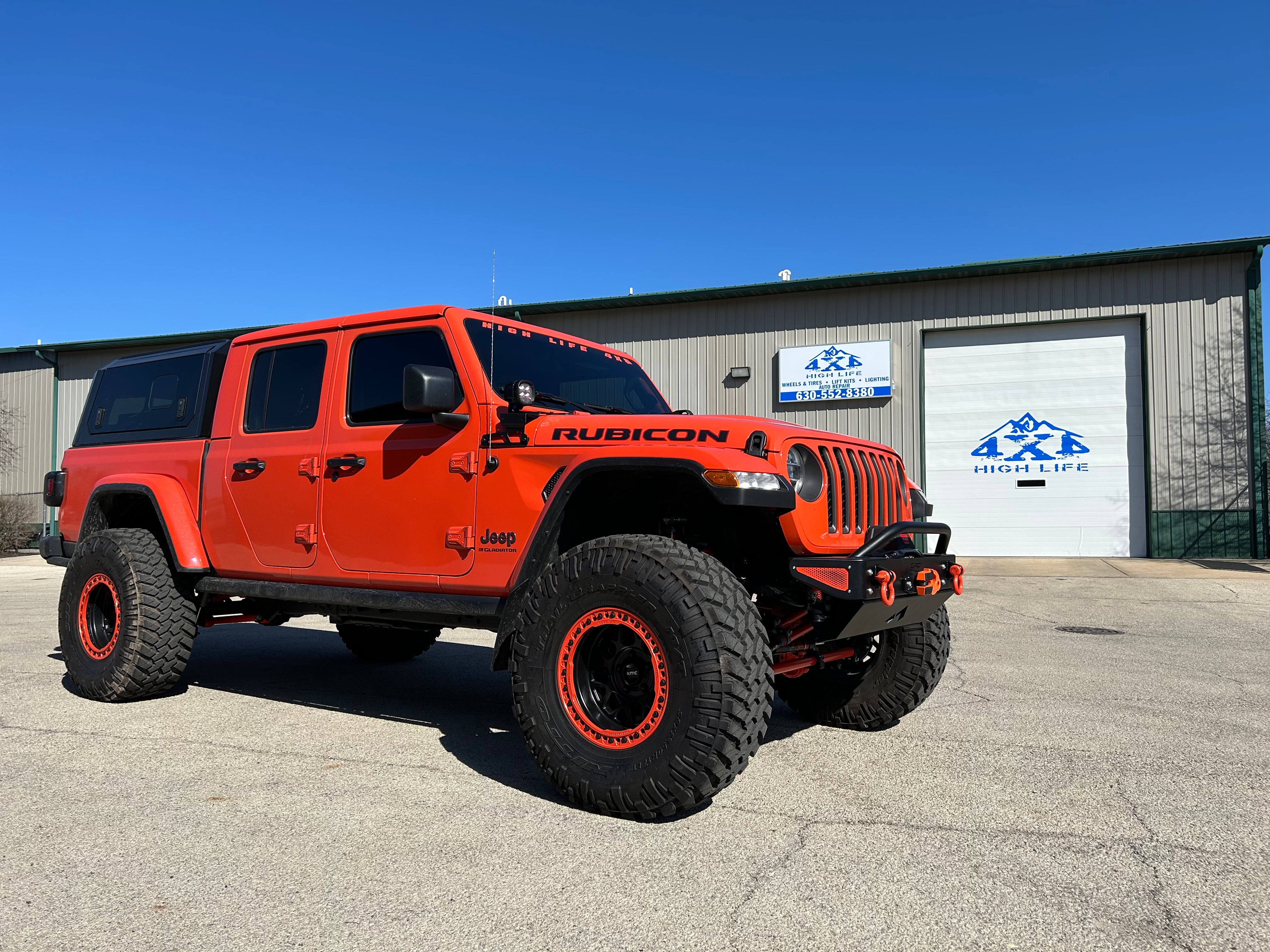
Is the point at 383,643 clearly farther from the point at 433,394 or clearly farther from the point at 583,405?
the point at 433,394

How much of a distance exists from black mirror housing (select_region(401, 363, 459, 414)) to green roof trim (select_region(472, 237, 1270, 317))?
11.0 meters

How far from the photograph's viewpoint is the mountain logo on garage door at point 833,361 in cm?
1855

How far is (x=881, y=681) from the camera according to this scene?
4.76 meters

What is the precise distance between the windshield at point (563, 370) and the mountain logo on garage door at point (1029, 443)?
14.1 meters

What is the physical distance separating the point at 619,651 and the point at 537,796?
693 mm

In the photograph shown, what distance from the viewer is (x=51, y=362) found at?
83.1ft

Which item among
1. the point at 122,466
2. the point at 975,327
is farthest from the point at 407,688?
the point at 975,327

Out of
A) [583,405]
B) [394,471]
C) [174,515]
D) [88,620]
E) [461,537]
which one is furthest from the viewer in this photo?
[88,620]

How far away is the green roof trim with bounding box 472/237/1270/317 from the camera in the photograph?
53.8ft

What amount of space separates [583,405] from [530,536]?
3.37 feet

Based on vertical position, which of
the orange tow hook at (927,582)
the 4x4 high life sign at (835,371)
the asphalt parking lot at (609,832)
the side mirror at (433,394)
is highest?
the 4x4 high life sign at (835,371)

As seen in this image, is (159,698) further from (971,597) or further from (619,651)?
(971,597)

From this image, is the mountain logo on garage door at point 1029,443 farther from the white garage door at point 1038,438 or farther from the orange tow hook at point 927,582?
the orange tow hook at point 927,582

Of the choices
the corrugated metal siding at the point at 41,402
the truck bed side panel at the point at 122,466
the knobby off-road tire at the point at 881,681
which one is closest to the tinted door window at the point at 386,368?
the truck bed side panel at the point at 122,466
